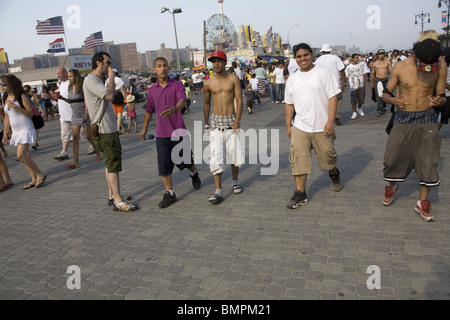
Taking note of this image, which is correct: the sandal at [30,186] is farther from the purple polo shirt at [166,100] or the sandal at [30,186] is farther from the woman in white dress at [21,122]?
the purple polo shirt at [166,100]

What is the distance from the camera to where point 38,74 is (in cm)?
5044

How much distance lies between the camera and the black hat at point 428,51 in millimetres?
3664

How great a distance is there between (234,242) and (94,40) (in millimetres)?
24201

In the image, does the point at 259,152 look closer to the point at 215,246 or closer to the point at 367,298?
the point at 215,246

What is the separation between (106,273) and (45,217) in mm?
2234

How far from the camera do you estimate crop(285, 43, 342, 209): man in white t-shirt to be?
441 cm

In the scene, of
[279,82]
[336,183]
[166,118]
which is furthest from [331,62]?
[279,82]

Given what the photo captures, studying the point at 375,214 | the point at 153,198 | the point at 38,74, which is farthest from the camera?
the point at 38,74

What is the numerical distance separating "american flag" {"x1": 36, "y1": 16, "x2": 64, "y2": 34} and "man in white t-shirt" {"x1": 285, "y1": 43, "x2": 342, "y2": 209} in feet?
69.4

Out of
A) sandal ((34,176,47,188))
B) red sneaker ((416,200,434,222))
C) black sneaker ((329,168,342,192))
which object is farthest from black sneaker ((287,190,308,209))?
sandal ((34,176,47,188))

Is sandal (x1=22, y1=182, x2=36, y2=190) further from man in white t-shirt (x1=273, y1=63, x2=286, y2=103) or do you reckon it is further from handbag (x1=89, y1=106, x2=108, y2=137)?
man in white t-shirt (x1=273, y1=63, x2=286, y2=103)

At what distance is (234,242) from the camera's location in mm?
3840
